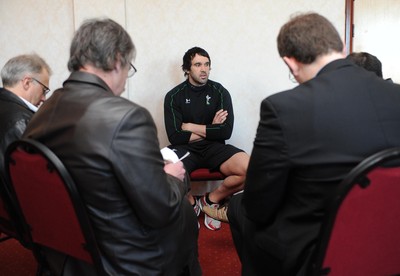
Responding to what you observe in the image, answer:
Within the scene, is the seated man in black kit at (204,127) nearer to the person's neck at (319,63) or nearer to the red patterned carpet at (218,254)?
the red patterned carpet at (218,254)

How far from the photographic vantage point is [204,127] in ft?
9.09

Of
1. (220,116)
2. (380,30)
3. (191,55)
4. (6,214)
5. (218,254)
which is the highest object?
(380,30)

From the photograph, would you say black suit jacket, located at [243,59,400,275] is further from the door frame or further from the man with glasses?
the door frame

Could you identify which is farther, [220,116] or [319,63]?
[220,116]

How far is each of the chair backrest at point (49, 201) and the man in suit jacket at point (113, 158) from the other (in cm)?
6

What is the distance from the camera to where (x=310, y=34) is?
1.08 m

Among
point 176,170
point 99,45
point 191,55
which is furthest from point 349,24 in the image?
point 99,45

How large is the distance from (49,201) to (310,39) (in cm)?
93

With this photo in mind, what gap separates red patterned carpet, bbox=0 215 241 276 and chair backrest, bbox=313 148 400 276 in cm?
110

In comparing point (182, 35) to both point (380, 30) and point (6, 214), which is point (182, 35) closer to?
point (380, 30)

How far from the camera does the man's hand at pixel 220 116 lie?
280 cm

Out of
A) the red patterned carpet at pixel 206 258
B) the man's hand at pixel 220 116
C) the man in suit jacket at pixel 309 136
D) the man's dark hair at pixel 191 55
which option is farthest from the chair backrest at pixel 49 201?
the man's dark hair at pixel 191 55

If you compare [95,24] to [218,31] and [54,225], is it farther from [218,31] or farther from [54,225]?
[218,31]

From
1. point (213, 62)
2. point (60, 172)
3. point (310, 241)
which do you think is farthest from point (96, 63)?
point (213, 62)
